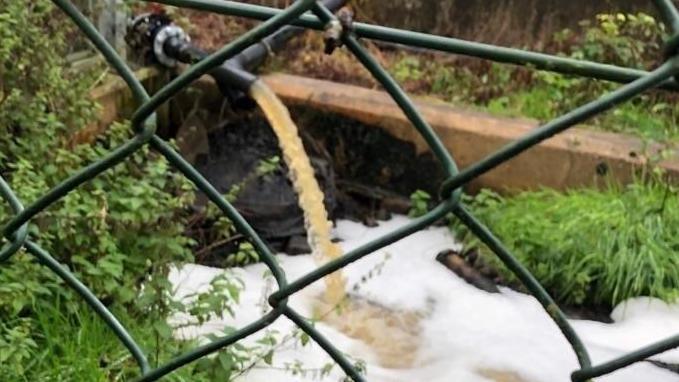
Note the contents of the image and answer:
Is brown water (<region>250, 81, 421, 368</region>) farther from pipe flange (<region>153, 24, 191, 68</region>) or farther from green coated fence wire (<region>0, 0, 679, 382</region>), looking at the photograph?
green coated fence wire (<region>0, 0, 679, 382</region>)

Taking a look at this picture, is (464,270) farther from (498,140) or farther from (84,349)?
(84,349)

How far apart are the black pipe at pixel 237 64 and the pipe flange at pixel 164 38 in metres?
0.01

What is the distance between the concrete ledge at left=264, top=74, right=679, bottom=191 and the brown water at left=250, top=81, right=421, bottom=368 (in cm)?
28

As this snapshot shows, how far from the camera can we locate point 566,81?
4.11 meters

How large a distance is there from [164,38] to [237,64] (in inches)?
Answer: 13.3

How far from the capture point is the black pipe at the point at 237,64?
3.32m

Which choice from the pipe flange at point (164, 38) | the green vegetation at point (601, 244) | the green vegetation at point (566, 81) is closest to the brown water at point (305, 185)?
the pipe flange at point (164, 38)

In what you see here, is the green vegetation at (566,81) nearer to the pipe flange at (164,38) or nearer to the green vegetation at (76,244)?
the pipe flange at (164,38)

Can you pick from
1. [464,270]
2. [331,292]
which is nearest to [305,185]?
[331,292]

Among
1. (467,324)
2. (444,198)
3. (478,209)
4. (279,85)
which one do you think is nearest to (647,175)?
(478,209)

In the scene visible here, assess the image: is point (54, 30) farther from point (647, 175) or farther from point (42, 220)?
point (647, 175)

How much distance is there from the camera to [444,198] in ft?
2.28

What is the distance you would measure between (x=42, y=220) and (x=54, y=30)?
2.24 ft

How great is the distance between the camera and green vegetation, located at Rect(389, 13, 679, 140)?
156 inches
